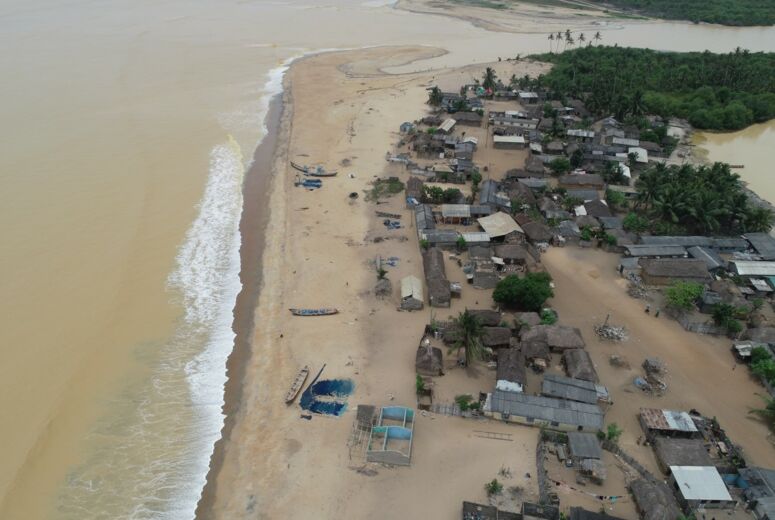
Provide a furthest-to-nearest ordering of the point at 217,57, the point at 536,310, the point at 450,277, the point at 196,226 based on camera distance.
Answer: the point at 217,57 < the point at 196,226 < the point at 450,277 < the point at 536,310

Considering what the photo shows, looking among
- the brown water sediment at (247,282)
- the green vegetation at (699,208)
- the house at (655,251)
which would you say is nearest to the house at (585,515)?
the brown water sediment at (247,282)

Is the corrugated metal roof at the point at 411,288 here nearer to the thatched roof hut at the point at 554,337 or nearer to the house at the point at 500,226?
the thatched roof hut at the point at 554,337

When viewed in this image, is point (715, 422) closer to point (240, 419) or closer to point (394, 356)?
point (394, 356)

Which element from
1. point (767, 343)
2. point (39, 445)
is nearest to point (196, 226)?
point (39, 445)

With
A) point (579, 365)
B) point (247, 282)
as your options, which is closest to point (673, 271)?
point (579, 365)

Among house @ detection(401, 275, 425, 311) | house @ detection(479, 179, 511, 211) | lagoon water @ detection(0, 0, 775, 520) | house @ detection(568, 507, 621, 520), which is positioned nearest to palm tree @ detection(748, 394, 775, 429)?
house @ detection(568, 507, 621, 520)
